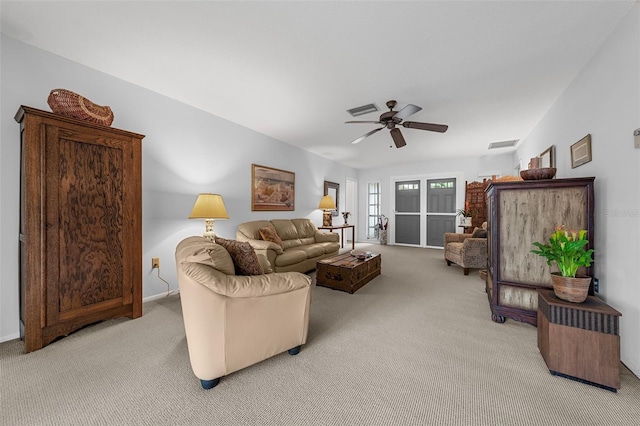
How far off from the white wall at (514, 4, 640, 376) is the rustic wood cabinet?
389 centimetres

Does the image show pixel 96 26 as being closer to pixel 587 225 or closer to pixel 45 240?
pixel 45 240

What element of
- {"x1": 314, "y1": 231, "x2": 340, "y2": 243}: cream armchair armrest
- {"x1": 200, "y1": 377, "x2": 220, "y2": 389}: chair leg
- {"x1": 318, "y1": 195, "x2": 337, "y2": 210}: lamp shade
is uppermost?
{"x1": 318, "y1": 195, "x2": 337, "y2": 210}: lamp shade

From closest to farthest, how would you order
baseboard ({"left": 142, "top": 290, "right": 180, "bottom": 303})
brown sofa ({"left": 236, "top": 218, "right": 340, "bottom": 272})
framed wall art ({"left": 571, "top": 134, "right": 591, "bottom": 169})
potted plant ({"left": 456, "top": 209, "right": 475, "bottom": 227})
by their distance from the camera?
1. framed wall art ({"left": 571, "top": 134, "right": 591, "bottom": 169})
2. baseboard ({"left": 142, "top": 290, "right": 180, "bottom": 303})
3. brown sofa ({"left": 236, "top": 218, "right": 340, "bottom": 272})
4. potted plant ({"left": 456, "top": 209, "right": 475, "bottom": 227})

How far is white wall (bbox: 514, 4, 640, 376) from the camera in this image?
5.36 ft

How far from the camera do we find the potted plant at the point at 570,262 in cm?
165

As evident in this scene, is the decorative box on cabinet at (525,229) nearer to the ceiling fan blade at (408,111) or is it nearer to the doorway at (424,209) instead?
the ceiling fan blade at (408,111)

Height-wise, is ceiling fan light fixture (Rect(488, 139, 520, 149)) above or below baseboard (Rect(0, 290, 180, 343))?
above

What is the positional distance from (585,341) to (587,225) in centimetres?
97

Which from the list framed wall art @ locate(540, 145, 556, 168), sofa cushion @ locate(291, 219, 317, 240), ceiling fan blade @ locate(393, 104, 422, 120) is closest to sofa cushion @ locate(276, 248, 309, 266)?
sofa cushion @ locate(291, 219, 317, 240)

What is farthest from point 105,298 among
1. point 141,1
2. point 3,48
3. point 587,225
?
point 587,225

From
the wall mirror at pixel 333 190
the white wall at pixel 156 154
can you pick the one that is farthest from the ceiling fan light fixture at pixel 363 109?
the wall mirror at pixel 333 190

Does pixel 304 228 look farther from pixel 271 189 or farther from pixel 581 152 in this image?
pixel 581 152

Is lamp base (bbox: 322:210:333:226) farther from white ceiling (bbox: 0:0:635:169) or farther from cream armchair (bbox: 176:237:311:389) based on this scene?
cream armchair (bbox: 176:237:311:389)

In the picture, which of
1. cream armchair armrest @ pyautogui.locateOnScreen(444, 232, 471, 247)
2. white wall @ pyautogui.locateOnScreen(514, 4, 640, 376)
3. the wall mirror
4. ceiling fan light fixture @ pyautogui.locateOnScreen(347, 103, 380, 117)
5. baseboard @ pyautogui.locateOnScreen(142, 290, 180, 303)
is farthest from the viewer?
the wall mirror
